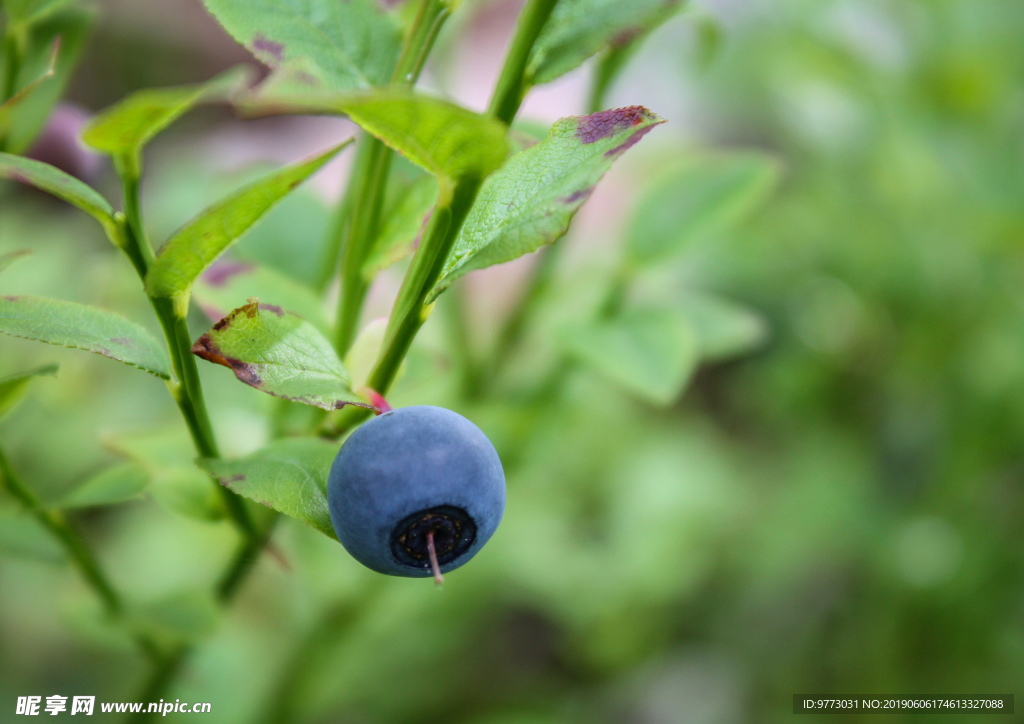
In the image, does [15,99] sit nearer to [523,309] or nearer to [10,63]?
[10,63]

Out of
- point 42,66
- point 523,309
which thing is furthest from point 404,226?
point 523,309

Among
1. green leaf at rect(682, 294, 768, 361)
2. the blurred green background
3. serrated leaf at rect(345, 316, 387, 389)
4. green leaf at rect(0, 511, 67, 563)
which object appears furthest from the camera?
the blurred green background

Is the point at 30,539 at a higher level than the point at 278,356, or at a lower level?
lower

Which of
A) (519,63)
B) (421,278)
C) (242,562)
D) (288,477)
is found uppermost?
(519,63)

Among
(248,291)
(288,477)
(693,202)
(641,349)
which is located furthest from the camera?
(693,202)

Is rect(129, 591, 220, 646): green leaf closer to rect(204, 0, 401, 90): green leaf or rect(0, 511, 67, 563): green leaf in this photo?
rect(0, 511, 67, 563): green leaf

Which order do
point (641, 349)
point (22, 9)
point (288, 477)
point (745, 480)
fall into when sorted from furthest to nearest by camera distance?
point (745, 480)
point (641, 349)
point (22, 9)
point (288, 477)

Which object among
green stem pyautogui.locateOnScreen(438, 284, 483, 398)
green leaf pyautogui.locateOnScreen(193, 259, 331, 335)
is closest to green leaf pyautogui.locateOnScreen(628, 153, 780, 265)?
green stem pyautogui.locateOnScreen(438, 284, 483, 398)
